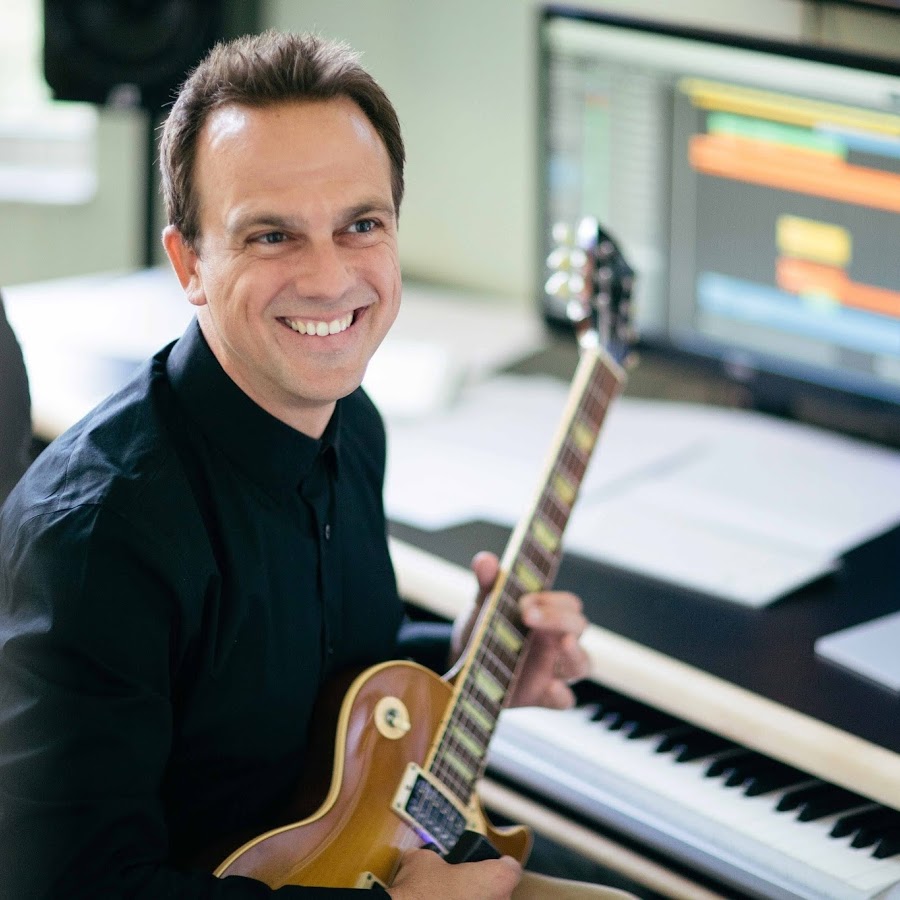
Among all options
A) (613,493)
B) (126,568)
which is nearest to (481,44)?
(613,493)

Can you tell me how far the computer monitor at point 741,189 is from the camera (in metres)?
1.53

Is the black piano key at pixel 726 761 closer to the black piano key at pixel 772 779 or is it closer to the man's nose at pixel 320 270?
the black piano key at pixel 772 779

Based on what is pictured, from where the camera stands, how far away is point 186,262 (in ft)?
3.27

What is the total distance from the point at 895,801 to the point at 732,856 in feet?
0.45

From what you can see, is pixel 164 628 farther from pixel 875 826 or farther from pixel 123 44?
pixel 123 44

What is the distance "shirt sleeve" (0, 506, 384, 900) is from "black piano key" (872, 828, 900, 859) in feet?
1.67

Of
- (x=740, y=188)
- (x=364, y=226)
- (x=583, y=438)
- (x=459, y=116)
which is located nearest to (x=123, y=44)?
(x=459, y=116)

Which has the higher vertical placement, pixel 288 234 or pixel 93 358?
pixel 288 234

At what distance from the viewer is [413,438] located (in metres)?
1.73

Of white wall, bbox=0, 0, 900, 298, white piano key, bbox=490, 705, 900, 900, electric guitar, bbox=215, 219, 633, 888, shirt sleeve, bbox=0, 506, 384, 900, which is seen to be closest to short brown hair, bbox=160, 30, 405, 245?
shirt sleeve, bbox=0, 506, 384, 900

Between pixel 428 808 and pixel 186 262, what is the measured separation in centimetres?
44

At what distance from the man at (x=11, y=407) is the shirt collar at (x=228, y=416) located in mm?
113

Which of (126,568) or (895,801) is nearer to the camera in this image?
(126,568)

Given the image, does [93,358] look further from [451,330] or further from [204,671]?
[204,671]
